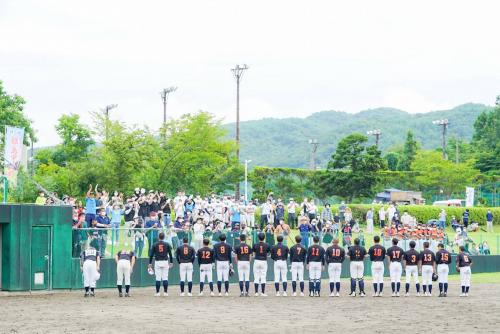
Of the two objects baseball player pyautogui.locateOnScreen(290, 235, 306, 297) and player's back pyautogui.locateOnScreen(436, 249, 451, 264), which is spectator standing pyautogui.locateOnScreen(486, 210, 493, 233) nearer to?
player's back pyautogui.locateOnScreen(436, 249, 451, 264)

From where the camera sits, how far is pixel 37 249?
1110 inches

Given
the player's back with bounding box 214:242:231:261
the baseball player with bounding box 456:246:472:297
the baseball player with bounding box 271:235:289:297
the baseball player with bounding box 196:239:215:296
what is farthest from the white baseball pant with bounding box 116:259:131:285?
the baseball player with bounding box 456:246:472:297

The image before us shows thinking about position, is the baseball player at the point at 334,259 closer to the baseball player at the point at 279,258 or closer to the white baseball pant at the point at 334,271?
the white baseball pant at the point at 334,271

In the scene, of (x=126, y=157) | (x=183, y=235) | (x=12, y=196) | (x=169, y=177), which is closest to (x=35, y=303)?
(x=183, y=235)

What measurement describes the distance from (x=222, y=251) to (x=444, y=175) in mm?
56593

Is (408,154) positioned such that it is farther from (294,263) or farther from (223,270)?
(223,270)

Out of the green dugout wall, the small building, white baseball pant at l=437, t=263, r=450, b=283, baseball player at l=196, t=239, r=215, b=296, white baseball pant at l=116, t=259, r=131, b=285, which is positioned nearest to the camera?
white baseball pant at l=116, t=259, r=131, b=285

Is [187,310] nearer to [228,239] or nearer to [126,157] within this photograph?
[228,239]

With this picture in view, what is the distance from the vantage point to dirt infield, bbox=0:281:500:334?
740 inches

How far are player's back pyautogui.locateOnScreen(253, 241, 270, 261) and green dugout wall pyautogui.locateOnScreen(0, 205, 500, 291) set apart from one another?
19.1ft

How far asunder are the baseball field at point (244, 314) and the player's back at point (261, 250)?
4.30 ft

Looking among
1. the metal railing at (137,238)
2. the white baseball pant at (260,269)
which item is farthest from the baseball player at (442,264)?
the metal railing at (137,238)

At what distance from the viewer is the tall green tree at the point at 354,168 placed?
226 ft

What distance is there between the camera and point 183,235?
31.2 meters
